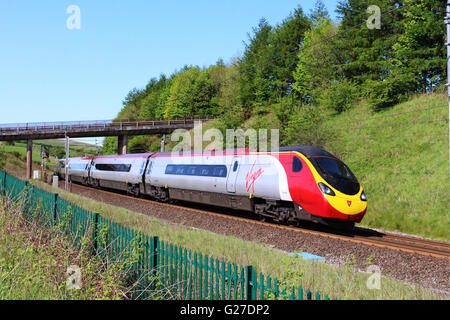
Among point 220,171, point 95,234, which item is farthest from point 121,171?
point 95,234

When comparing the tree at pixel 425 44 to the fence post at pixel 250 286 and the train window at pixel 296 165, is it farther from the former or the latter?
the fence post at pixel 250 286

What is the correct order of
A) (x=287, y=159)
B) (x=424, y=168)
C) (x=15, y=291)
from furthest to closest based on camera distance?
(x=424, y=168) < (x=287, y=159) < (x=15, y=291)

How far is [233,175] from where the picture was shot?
16.9 metres

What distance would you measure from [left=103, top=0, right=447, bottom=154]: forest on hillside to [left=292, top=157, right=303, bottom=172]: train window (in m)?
5.14

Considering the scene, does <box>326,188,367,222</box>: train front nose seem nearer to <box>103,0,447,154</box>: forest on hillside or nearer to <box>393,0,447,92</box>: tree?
<box>103,0,447,154</box>: forest on hillside

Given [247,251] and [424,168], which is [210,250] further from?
[424,168]

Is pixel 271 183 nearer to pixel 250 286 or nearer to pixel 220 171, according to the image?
pixel 220 171

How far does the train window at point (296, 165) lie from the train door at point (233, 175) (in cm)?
344

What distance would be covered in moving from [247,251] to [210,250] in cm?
83

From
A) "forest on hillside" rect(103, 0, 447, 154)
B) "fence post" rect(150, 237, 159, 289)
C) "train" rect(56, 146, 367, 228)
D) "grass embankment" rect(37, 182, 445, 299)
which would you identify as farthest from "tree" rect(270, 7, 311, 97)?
"fence post" rect(150, 237, 159, 289)

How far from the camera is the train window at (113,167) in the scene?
94.5 ft

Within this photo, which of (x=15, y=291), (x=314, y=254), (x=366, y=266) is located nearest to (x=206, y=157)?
(x=314, y=254)

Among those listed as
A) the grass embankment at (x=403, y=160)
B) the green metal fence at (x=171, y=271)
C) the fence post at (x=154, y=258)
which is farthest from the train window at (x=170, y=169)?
the fence post at (x=154, y=258)
